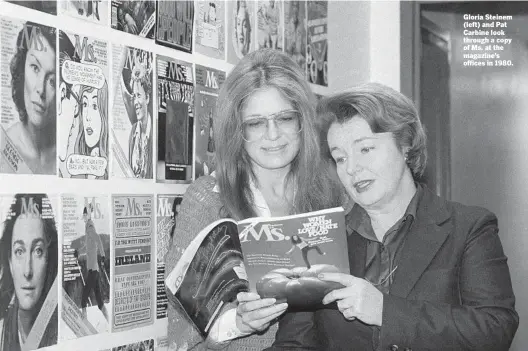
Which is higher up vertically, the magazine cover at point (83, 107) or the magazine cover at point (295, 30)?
the magazine cover at point (295, 30)

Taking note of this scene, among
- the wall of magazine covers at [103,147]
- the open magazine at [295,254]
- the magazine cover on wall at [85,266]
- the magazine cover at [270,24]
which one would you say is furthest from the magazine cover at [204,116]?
the open magazine at [295,254]

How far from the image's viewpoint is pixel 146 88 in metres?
2.64

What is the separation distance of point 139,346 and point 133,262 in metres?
0.29

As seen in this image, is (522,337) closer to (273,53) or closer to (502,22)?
(502,22)

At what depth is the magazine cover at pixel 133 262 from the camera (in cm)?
249

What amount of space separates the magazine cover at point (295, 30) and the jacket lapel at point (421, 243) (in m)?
1.84

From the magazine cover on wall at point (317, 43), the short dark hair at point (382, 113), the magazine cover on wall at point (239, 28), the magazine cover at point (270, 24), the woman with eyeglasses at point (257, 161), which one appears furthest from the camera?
the magazine cover on wall at point (317, 43)

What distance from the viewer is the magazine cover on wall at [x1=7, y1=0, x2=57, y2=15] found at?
2.07m

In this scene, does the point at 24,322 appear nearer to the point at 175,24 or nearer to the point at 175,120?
the point at 175,120

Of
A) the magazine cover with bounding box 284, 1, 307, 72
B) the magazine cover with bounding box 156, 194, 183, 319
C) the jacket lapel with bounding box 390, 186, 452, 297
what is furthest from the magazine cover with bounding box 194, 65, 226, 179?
the jacket lapel with bounding box 390, 186, 452, 297

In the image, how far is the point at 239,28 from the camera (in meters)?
3.25

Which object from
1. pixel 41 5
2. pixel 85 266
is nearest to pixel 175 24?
pixel 41 5

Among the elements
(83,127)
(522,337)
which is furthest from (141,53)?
(522,337)

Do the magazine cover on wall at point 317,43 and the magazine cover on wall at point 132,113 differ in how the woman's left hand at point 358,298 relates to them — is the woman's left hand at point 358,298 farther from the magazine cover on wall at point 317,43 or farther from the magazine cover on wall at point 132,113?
the magazine cover on wall at point 317,43
